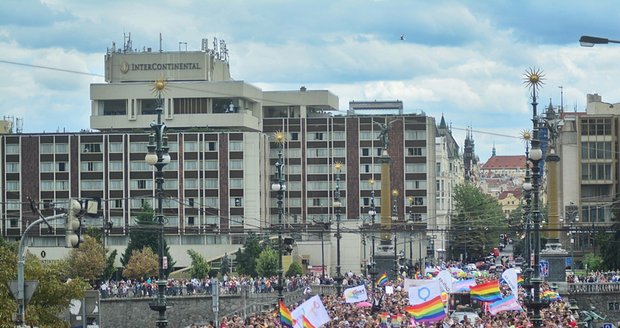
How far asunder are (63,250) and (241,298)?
39303 millimetres

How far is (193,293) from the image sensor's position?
9938 centimetres

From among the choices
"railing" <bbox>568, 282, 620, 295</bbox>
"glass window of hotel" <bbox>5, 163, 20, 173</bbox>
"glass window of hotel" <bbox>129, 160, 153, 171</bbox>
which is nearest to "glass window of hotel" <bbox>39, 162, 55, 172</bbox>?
"glass window of hotel" <bbox>5, 163, 20, 173</bbox>

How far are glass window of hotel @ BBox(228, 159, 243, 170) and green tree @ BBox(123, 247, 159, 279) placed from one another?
23625mm

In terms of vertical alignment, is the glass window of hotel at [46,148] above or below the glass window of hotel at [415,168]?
above

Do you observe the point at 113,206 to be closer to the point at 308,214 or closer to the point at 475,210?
the point at 308,214

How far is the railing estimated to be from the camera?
90188 millimetres

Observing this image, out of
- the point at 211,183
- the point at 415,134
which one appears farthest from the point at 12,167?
the point at 415,134

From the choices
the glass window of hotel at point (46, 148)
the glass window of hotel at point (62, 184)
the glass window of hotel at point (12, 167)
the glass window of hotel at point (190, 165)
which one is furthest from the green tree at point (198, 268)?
the glass window of hotel at point (12, 167)

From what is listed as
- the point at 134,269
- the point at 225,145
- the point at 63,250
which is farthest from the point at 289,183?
the point at 134,269

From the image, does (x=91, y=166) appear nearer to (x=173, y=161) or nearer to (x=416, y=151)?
(x=173, y=161)

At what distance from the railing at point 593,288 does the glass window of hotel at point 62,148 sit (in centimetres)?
6143

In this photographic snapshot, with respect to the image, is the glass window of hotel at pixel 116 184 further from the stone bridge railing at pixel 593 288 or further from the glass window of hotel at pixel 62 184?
the stone bridge railing at pixel 593 288

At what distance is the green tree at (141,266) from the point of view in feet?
372

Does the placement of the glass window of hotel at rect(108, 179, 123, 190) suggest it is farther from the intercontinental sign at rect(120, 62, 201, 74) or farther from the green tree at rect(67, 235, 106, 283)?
the green tree at rect(67, 235, 106, 283)
